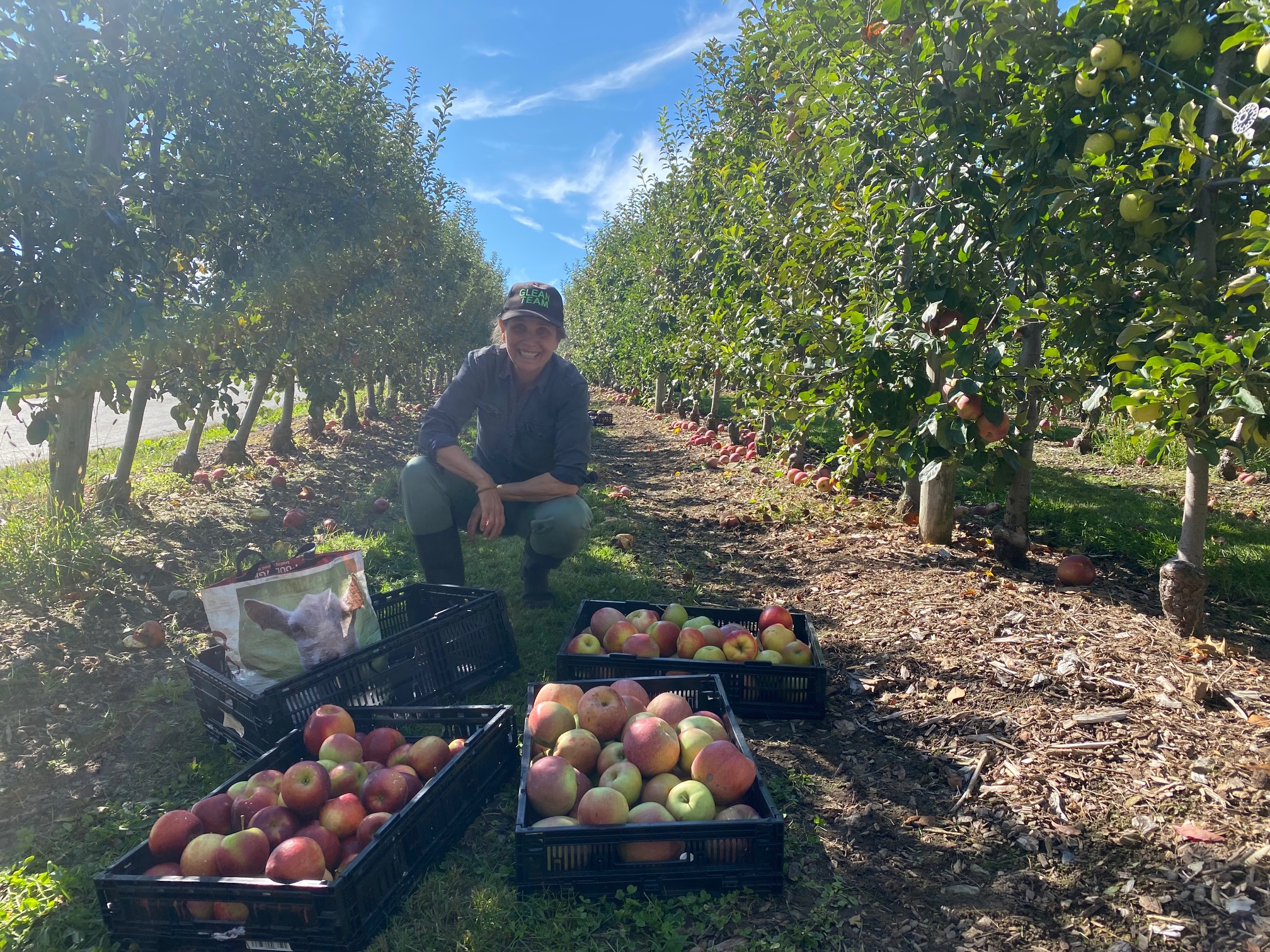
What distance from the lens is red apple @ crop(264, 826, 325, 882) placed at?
204 centimetres

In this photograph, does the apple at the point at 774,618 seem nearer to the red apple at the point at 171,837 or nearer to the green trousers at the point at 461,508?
the green trousers at the point at 461,508

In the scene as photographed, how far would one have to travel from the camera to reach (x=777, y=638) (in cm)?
355

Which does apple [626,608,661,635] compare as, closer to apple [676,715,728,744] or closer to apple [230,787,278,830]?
apple [676,715,728,744]

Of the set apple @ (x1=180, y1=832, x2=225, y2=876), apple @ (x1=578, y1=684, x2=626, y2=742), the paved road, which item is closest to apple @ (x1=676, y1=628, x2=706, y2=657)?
apple @ (x1=578, y1=684, x2=626, y2=742)

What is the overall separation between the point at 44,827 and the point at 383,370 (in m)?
10.7

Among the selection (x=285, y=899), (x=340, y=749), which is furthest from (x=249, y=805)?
(x=285, y=899)

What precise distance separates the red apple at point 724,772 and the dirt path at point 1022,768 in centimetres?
31

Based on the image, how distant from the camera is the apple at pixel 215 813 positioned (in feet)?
7.54

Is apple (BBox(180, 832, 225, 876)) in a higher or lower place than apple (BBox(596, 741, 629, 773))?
lower

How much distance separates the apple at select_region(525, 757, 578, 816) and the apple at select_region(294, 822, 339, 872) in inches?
23.1

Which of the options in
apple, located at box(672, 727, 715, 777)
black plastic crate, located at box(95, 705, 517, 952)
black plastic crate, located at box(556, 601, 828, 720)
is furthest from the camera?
black plastic crate, located at box(556, 601, 828, 720)

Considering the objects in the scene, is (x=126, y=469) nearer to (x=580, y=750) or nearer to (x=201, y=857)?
(x=201, y=857)

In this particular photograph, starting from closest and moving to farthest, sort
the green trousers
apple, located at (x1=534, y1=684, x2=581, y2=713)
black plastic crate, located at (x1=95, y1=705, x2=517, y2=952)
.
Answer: black plastic crate, located at (x1=95, y1=705, x2=517, y2=952) → apple, located at (x1=534, y1=684, x2=581, y2=713) → the green trousers

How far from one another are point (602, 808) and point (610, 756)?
0.30m
